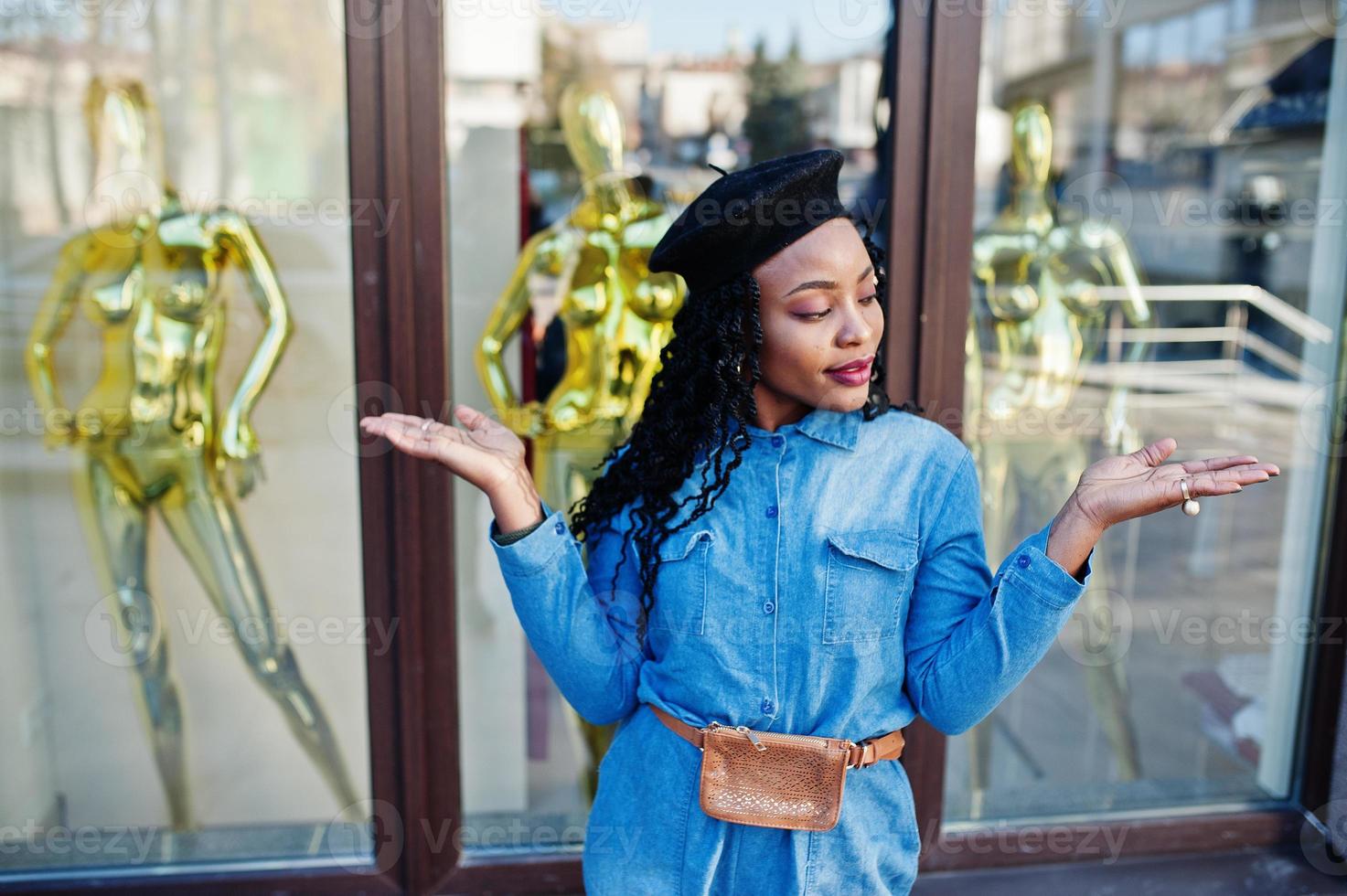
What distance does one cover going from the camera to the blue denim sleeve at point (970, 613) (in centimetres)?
125

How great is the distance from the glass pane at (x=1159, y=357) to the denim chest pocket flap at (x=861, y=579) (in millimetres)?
1231

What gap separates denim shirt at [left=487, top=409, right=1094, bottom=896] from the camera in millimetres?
1379

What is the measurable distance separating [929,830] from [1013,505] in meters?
0.86

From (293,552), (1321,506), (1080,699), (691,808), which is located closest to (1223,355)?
(1321,506)

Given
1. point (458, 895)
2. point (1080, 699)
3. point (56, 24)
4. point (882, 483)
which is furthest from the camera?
point (1080, 699)

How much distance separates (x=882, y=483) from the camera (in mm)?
1411

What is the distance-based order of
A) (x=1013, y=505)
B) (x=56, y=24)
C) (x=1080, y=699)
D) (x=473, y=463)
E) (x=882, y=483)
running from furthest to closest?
(x=1080, y=699) < (x=1013, y=505) < (x=56, y=24) < (x=882, y=483) < (x=473, y=463)

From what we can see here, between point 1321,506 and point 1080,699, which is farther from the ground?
point 1321,506

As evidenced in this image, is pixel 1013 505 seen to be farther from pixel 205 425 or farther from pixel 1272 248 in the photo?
pixel 205 425
